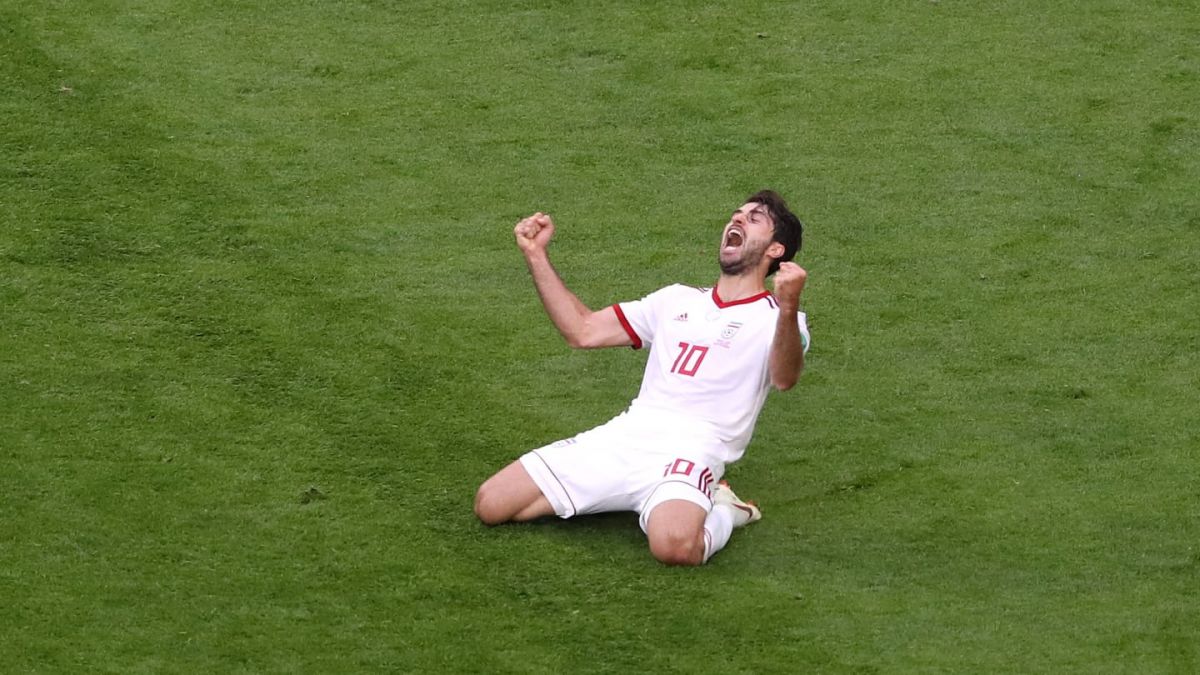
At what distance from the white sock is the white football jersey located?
22 cm

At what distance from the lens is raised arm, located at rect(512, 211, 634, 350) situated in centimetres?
668

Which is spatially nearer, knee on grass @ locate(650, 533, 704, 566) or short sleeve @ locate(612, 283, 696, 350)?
knee on grass @ locate(650, 533, 704, 566)

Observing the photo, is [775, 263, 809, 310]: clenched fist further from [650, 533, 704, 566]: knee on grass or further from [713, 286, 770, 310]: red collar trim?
[650, 533, 704, 566]: knee on grass

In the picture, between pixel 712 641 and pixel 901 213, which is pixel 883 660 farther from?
pixel 901 213

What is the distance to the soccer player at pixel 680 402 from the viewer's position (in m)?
6.36

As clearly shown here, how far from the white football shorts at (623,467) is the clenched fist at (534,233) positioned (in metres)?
0.72

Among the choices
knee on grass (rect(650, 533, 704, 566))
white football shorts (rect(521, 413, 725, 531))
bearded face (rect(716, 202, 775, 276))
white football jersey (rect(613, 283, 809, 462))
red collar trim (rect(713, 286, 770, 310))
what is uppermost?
bearded face (rect(716, 202, 775, 276))

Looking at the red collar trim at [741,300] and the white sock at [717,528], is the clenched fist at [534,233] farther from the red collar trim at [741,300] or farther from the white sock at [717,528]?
the white sock at [717,528]

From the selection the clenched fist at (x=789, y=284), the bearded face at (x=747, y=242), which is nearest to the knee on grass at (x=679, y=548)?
the clenched fist at (x=789, y=284)

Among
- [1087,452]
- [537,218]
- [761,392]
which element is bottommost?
[1087,452]

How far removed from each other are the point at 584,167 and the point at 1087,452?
3227 millimetres

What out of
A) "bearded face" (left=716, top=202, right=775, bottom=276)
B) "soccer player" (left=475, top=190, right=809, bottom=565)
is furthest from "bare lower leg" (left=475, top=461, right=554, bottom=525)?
"bearded face" (left=716, top=202, right=775, bottom=276)

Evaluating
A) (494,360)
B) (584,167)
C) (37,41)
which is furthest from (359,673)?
(37,41)

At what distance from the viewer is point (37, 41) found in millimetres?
10344
